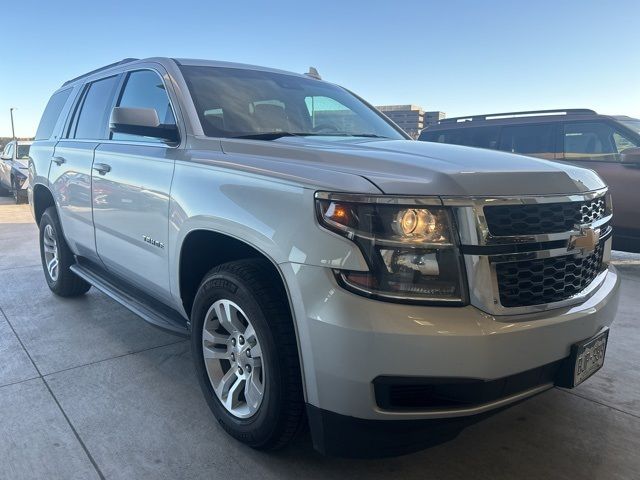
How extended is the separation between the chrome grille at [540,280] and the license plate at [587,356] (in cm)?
21

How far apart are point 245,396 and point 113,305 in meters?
2.68

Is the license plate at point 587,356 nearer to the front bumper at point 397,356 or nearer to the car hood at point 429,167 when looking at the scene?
the front bumper at point 397,356

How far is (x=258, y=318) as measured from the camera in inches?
85.2

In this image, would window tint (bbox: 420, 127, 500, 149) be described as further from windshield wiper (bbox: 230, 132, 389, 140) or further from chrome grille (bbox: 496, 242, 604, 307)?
chrome grille (bbox: 496, 242, 604, 307)

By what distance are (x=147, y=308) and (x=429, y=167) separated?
6.73 ft

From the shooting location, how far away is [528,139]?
727 centimetres

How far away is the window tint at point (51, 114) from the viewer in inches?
196

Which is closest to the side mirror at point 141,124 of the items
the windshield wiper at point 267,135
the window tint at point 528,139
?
the windshield wiper at point 267,135

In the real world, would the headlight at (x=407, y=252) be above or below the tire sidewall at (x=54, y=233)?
above

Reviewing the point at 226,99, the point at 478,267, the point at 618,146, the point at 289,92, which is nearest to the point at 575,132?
the point at 618,146

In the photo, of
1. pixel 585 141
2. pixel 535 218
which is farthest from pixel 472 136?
pixel 535 218

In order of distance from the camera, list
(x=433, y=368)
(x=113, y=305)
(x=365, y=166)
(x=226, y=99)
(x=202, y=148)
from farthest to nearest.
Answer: (x=113, y=305) < (x=226, y=99) < (x=202, y=148) < (x=365, y=166) < (x=433, y=368)

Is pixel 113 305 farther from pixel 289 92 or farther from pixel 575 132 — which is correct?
pixel 575 132

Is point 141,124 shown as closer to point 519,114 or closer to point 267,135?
point 267,135
